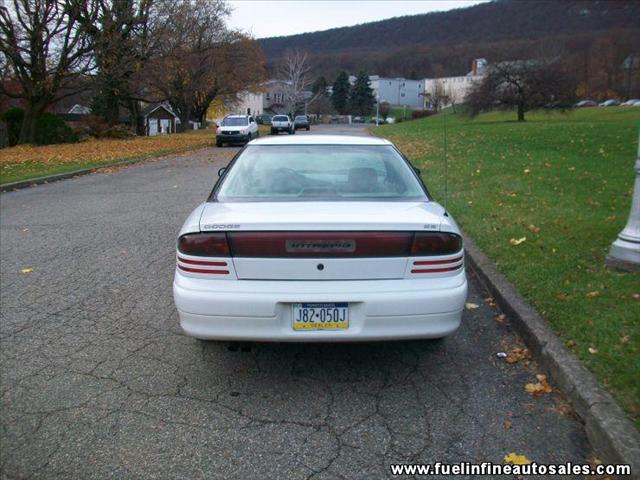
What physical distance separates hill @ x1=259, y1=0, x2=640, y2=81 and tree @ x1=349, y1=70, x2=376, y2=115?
19468 millimetres

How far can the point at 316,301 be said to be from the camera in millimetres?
3293

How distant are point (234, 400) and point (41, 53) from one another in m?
27.1

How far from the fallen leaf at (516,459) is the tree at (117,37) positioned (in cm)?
2797

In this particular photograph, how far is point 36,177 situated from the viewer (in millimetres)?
14242

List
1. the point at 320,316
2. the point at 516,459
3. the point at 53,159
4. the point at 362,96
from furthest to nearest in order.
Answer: the point at 362,96 < the point at 53,159 < the point at 320,316 < the point at 516,459

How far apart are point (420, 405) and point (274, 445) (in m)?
0.91

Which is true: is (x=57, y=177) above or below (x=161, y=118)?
below

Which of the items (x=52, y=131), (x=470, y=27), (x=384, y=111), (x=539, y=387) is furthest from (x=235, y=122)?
(x=470, y=27)

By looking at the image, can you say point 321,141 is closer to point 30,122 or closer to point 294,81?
point 30,122

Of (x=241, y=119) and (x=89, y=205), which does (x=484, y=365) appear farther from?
(x=241, y=119)

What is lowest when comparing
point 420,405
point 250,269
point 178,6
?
point 420,405

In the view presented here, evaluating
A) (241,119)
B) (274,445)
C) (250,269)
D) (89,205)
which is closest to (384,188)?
(250,269)

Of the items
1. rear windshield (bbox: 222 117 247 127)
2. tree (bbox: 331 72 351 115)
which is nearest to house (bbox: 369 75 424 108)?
tree (bbox: 331 72 351 115)

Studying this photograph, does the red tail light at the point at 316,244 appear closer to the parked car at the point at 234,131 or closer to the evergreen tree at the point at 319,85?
the parked car at the point at 234,131
